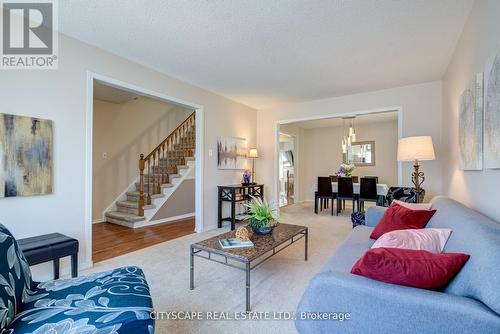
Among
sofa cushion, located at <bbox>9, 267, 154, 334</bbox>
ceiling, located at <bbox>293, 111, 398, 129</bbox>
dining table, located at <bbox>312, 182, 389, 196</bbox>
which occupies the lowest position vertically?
sofa cushion, located at <bbox>9, 267, 154, 334</bbox>

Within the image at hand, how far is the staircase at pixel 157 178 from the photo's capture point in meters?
4.65

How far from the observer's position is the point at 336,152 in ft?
25.1

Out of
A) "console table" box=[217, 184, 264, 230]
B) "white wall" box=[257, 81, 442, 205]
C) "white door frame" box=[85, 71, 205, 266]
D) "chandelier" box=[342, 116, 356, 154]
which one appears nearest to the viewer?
"white door frame" box=[85, 71, 205, 266]

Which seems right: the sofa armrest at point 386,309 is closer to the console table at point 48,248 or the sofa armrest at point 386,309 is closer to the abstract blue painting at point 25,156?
the console table at point 48,248

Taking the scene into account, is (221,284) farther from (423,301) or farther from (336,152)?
(336,152)

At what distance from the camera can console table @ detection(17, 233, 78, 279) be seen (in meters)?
1.90

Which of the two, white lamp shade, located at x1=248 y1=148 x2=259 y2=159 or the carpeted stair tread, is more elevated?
white lamp shade, located at x1=248 y1=148 x2=259 y2=159

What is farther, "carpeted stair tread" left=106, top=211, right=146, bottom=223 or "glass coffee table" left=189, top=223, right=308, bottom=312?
"carpeted stair tread" left=106, top=211, right=146, bottom=223

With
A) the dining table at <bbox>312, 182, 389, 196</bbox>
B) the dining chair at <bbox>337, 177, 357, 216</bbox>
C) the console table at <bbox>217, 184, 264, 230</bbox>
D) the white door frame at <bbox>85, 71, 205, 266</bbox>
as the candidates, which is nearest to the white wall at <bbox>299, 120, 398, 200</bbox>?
the dining table at <bbox>312, 182, 389, 196</bbox>

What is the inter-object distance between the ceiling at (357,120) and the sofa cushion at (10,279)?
5593mm

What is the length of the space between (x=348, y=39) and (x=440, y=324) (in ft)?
8.41

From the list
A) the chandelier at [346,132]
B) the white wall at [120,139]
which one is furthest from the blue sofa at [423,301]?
the chandelier at [346,132]

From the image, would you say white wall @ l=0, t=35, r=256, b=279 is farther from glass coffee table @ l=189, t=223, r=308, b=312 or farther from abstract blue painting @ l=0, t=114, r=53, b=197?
glass coffee table @ l=189, t=223, r=308, b=312

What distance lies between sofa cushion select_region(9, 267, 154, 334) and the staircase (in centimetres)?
328
